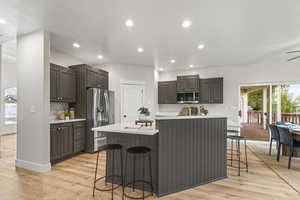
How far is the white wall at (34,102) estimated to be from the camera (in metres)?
3.09

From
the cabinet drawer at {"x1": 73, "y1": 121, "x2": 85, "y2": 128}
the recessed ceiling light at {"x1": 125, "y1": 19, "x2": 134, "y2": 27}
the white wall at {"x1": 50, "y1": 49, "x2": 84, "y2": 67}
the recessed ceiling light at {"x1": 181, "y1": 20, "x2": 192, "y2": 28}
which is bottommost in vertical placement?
the cabinet drawer at {"x1": 73, "y1": 121, "x2": 85, "y2": 128}

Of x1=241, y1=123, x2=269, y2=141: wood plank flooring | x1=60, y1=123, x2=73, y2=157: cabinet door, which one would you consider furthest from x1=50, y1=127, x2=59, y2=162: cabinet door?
x1=241, y1=123, x2=269, y2=141: wood plank flooring

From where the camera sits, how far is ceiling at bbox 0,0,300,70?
7.71 ft

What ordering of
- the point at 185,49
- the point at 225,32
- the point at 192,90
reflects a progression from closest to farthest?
the point at 225,32 < the point at 185,49 < the point at 192,90

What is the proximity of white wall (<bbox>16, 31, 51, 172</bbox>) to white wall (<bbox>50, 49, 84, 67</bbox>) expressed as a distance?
0.84 meters

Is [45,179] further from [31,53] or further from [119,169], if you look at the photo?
[31,53]

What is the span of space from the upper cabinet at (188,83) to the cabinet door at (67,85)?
380 centimetres

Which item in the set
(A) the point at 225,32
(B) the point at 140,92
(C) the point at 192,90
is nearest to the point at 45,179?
(B) the point at 140,92

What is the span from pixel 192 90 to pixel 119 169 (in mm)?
4288

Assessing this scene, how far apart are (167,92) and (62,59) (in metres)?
3.95

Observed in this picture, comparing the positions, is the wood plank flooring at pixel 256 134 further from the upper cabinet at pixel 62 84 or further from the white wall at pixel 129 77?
the upper cabinet at pixel 62 84

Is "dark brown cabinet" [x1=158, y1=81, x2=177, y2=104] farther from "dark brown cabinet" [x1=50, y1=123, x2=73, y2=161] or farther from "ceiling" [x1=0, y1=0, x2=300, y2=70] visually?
"dark brown cabinet" [x1=50, y1=123, x2=73, y2=161]

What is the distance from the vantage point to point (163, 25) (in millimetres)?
2955

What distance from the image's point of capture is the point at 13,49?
16.9ft
